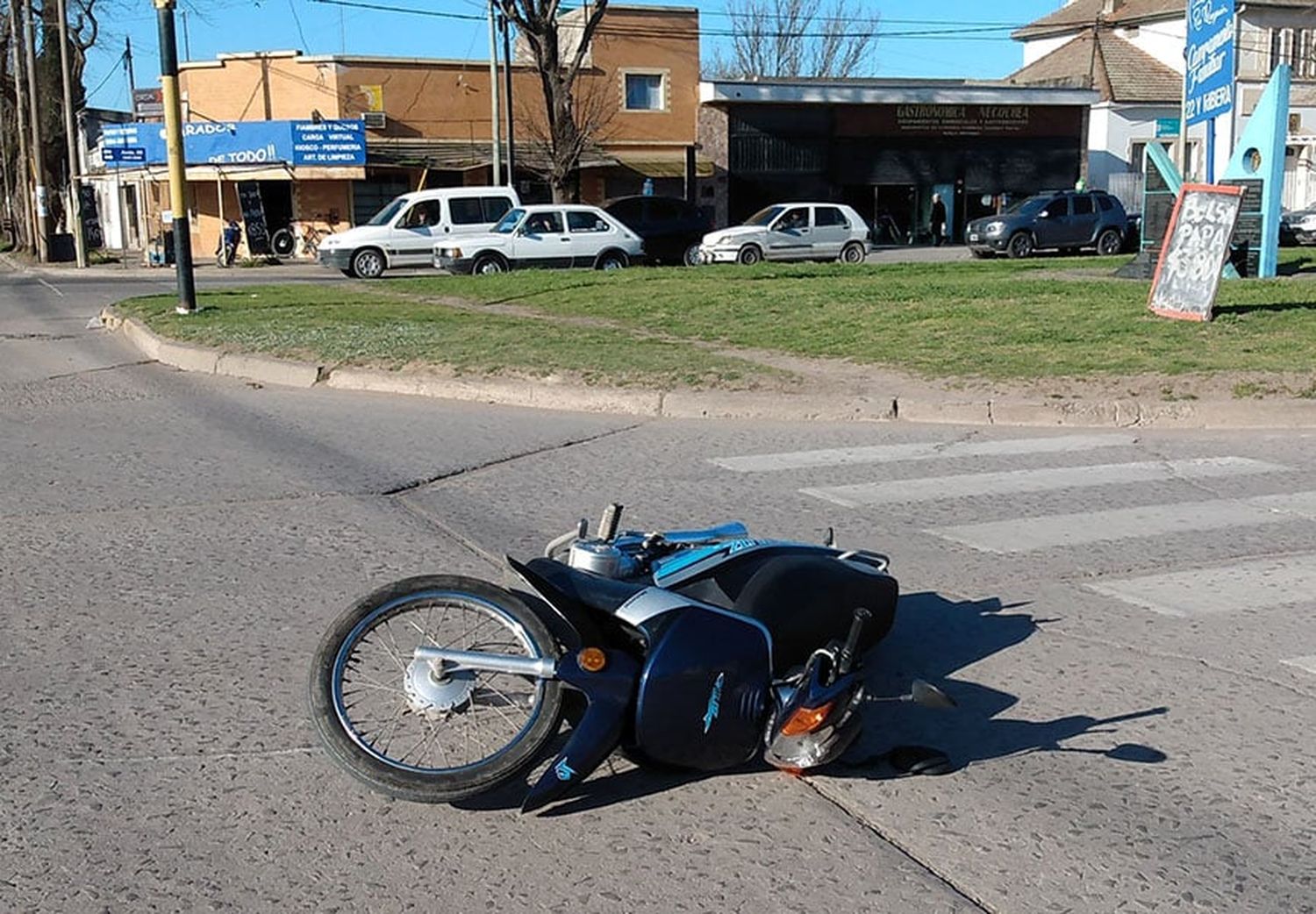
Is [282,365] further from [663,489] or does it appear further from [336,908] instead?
[336,908]

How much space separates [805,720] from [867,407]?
683cm

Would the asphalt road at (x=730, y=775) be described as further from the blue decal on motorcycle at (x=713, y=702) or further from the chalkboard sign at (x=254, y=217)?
the chalkboard sign at (x=254, y=217)

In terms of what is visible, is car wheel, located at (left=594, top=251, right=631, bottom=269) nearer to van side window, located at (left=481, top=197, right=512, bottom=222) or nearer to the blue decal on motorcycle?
van side window, located at (left=481, top=197, right=512, bottom=222)

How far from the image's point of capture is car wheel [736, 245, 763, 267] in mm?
32312

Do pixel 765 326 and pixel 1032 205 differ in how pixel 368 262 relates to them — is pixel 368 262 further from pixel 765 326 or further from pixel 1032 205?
pixel 1032 205

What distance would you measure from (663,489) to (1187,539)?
2.81 meters

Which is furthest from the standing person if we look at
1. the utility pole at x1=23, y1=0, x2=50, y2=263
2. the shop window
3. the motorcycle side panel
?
the motorcycle side panel

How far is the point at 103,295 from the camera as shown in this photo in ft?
84.1

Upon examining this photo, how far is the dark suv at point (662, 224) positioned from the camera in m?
34.1

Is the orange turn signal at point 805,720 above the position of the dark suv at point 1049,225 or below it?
below

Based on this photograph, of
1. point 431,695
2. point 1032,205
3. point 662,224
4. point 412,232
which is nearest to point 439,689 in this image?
point 431,695

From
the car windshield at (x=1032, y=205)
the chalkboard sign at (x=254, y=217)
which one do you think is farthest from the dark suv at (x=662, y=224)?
the chalkboard sign at (x=254, y=217)

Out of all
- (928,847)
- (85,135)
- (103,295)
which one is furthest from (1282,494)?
(85,135)

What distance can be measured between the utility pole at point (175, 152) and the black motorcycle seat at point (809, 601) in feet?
42.1
